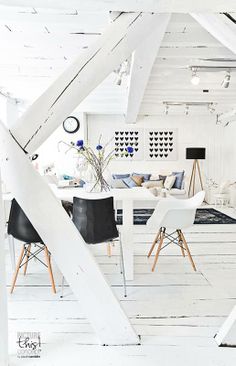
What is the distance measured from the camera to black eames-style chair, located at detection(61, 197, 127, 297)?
2732 millimetres

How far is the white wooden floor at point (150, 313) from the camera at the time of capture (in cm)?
195

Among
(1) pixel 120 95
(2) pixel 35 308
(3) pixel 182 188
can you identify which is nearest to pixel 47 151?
(1) pixel 120 95

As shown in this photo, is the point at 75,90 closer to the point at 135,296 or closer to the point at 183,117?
the point at 135,296

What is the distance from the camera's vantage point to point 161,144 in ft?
29.0

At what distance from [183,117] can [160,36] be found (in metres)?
6.42

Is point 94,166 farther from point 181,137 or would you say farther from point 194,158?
point 181,137

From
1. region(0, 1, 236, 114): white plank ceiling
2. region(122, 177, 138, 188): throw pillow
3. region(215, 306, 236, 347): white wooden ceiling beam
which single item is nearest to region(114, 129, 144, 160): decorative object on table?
region(122, 177, 138, 188): throw pillow

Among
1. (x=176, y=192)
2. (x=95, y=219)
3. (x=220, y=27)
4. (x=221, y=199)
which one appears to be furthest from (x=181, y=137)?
(x=220, y=27)

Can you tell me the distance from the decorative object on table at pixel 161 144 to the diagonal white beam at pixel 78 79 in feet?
22.2

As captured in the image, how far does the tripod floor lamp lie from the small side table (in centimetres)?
111

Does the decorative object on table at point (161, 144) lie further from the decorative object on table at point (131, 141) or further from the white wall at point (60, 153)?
the white wall at point (60, 153)

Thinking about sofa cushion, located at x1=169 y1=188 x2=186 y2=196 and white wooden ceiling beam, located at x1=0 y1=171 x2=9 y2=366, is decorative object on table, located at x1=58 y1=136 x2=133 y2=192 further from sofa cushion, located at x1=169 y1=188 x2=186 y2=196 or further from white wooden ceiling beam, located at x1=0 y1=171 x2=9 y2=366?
sofa cushion, located at x1=169 y1=188 x2=186 y2=196

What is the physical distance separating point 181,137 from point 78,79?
7.25m

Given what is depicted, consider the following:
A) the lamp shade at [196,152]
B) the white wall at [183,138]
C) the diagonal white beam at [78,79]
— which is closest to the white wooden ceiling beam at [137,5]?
the diagonal white beam at [78,79]
